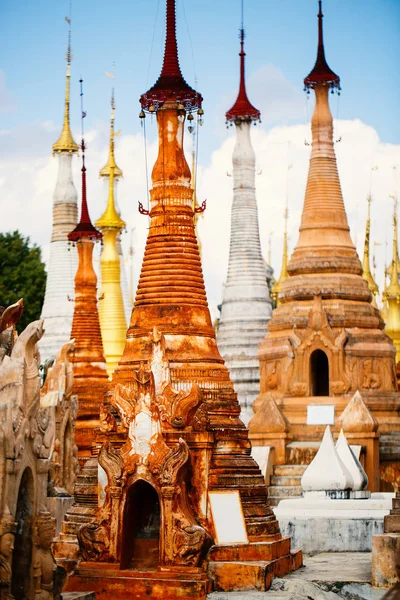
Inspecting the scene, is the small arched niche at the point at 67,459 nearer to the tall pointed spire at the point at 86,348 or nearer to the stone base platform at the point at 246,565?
the tall pointed spire at the point at 86,348

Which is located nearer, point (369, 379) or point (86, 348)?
point (369, 379)

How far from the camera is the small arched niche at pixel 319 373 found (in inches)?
1442

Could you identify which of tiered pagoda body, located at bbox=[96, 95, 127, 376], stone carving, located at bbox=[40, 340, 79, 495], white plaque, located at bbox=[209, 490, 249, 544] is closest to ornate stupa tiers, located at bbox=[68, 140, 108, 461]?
stone carving, located at bbox=[40, 340, 79, 495]

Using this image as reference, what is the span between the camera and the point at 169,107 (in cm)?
2177

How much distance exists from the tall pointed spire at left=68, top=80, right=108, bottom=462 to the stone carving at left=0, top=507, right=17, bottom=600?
18960mm

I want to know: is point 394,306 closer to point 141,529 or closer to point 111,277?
point 111,277

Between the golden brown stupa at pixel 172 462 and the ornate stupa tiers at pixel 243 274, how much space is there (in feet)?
80.5

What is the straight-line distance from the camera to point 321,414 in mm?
35188

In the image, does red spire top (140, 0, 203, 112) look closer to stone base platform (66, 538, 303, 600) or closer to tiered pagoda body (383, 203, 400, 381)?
stone base platform (66, 538, 303, 600)

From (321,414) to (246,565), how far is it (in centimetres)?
1681

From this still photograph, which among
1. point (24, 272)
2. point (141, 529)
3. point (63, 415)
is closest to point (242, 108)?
point (24, 272)

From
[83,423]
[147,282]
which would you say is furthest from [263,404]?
[147,282]

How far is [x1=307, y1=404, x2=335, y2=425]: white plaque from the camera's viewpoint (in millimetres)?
34969

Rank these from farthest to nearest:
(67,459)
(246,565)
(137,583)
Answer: (67,459) → (246,565) → (137,583)
